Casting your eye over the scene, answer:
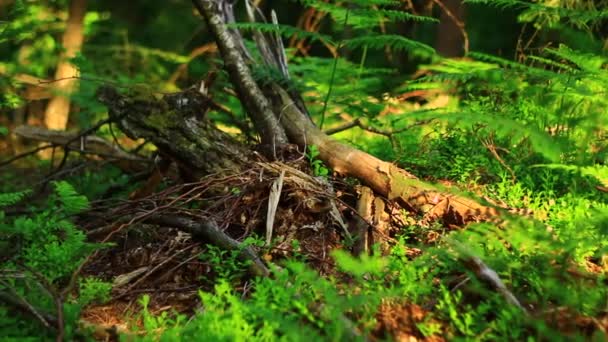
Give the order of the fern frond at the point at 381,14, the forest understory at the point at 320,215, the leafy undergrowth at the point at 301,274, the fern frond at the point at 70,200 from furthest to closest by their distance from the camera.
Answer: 1. the fern frond at the point at 381,14
2. the fern frond at the point at 70,200
3. the forest understory at the point at 320,215
4. the leafy undergrowth at the point at 301,274

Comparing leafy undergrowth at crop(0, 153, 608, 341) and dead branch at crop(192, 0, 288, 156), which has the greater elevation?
dead branch at crop(192, 0, 288, 156)

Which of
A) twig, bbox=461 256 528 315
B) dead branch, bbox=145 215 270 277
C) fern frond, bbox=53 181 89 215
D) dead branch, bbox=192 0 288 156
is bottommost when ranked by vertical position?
dead branch, bbox=145 215 270 277

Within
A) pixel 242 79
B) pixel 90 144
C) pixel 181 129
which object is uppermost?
pixel 242 79

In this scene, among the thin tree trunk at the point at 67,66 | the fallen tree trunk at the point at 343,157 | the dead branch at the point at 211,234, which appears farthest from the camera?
the thin tree trunk at the point at 67,66

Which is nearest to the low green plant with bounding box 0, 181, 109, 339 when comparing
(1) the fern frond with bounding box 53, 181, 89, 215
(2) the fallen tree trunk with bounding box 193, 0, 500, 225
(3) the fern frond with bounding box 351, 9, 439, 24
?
(1) the fern frond with bounding box 53, 181, 89, 215


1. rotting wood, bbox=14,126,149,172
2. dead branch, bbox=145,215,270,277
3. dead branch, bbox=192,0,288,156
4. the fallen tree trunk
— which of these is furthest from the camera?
rotting wood, bbox=14,126,149,172

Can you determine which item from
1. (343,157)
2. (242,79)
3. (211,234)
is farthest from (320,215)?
(242,79)

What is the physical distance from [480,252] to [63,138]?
4336mm

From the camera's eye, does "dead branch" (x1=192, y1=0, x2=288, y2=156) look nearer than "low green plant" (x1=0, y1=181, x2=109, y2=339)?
No

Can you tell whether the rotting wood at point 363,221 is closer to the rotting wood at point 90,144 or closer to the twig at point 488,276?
the twig at point 488,276

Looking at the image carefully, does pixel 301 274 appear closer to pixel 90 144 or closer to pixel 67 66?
pixel 90 144

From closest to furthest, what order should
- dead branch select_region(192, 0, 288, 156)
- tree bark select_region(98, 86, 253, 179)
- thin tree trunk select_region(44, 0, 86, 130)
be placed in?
1. tree bark select_region(98, 86, 253, 179)
2. dead branch select_region(192, 0, 288, 156)
3. thin tree trunk select_region(44, 0, 86, 130)

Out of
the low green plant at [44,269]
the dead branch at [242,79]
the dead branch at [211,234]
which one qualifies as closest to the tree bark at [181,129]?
the dead branch at [242,79]

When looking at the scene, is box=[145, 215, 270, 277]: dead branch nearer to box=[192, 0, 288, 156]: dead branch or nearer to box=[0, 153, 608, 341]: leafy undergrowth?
box=[0, 153, 608, 341]: leafy undergrowth
